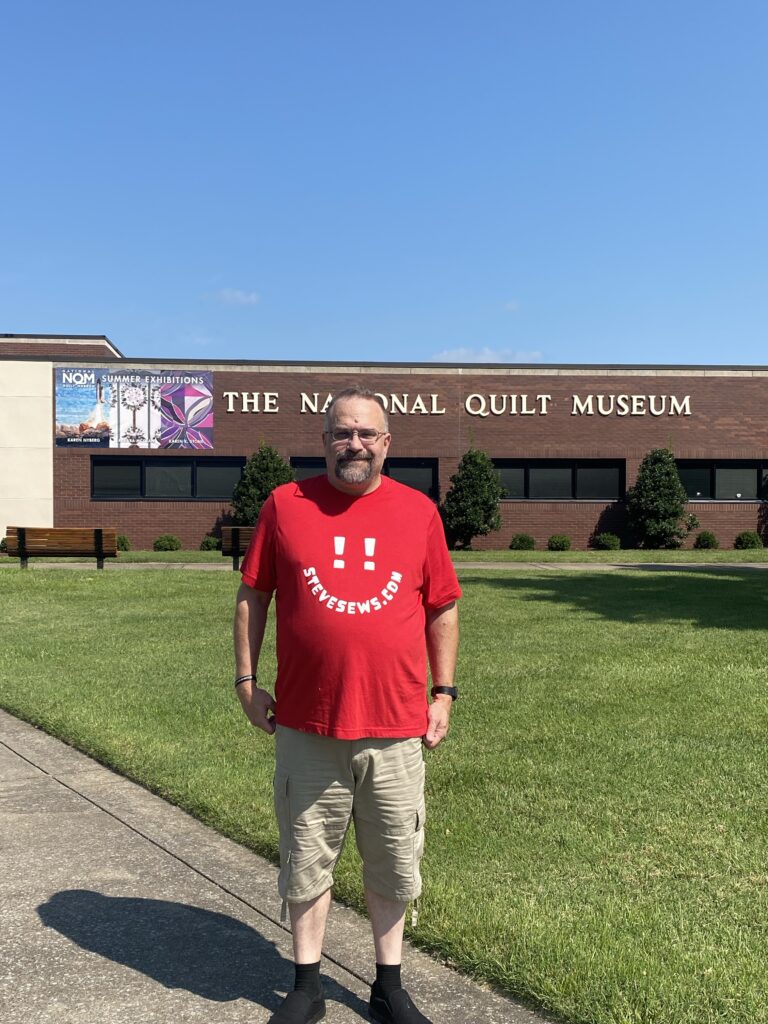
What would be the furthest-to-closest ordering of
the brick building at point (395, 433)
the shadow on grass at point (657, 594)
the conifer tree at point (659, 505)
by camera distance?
the brick building at point (395, 433)
the conifer tree at point (659, 505)
the shadow on grass at point (657, 594)

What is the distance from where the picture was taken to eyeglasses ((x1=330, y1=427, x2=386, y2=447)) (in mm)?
3119

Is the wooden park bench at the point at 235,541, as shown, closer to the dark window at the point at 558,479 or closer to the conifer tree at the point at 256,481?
the conifer tree at the point at 256,481

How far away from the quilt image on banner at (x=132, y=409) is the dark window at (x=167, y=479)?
607 mm

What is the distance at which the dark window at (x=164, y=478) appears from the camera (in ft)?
103

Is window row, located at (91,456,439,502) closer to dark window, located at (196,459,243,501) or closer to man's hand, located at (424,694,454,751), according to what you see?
dark window, located at (196,459,243,501)

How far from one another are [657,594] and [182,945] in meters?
12.6

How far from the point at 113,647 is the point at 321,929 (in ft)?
25.2

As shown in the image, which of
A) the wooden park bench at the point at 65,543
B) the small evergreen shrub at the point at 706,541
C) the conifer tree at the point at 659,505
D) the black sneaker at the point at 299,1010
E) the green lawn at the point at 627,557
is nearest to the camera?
the black sneaker at the point at 299,1010

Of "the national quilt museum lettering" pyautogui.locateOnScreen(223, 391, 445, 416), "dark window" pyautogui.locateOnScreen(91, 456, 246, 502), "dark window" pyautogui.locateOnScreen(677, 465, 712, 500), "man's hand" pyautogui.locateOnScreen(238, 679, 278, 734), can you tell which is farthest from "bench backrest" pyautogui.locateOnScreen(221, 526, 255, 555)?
"dark window" pyautogui.locateOnScreen(677, 465, 712, 500)

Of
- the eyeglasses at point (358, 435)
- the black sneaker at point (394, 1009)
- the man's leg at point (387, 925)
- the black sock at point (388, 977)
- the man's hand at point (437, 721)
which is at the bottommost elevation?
the black sneaker at point (394, 1009)

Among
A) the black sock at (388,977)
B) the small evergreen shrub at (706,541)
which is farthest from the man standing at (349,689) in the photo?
the small evergreen shrub at (706,541)

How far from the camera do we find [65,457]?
3112 cm

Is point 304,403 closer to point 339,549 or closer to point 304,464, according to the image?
point 304,464

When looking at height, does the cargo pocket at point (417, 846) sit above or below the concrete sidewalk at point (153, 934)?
above
